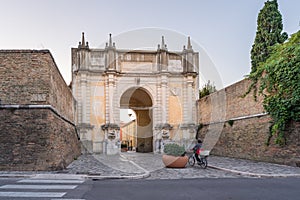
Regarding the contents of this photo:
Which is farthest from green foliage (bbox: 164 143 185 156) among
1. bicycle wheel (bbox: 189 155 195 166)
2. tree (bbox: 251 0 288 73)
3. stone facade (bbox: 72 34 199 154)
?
stone facade (bbox: 72 34 199 154)

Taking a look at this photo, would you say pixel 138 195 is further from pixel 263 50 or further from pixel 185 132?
pixel 185 132

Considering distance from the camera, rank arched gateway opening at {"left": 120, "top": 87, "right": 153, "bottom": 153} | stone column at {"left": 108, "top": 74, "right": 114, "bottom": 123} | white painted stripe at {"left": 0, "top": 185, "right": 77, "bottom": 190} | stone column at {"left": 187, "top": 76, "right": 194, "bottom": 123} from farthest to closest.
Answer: arched gateway opening at {"left": 120, "top": 87, "right": 153, "bottom": 153} < stone column at {"left": 187, "top": 76, "right": 194, "bottom": 123} < stone column at {"left": 108, "top": 74, "right": 114, "bottom": 123} < white painted stripe at {"left": 0, "top": 185, "right": 77, "bottom": 190}

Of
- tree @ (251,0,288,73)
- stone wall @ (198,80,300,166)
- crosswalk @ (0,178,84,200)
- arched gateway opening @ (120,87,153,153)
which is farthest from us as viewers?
arched gateway opening @ (120,87,153,153)

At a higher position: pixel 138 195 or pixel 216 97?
pixel 216 97

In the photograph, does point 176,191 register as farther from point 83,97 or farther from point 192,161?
point 83,97

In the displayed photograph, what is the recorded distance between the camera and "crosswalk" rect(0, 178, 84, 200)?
6465 millimetres

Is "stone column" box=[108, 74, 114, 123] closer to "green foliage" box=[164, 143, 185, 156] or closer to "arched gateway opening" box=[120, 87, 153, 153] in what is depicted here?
"arched gateway opening" box=[120, 87, 153, 153]

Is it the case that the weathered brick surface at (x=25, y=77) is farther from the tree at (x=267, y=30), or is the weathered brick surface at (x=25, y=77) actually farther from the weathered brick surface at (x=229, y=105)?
the tree at (x=267, y=30)

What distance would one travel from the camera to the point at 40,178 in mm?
9453

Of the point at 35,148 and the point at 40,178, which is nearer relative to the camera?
the point at 40,178

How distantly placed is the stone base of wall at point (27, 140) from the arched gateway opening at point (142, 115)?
1697cm

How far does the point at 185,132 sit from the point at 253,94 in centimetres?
961

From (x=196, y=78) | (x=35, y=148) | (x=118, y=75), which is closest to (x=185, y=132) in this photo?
(x=196, y=78)

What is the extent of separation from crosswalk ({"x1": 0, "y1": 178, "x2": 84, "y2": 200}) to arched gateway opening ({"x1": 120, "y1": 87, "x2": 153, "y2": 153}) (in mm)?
19890
